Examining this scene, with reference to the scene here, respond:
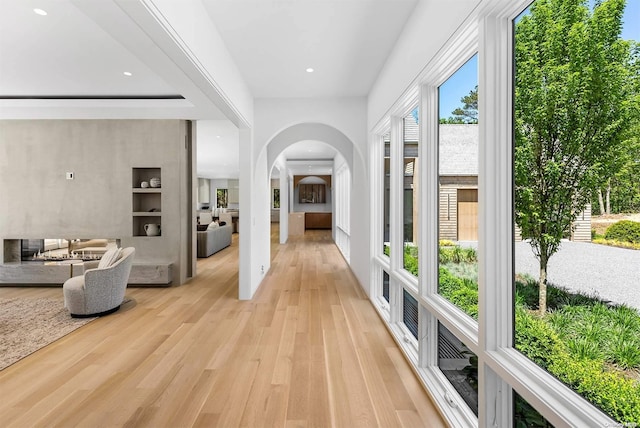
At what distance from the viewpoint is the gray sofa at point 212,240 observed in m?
7.74

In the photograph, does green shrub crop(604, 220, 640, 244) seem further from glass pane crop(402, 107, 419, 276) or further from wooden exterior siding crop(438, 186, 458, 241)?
glass pane crop(402, 107, 419, 276)

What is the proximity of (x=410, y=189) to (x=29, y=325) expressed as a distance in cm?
421

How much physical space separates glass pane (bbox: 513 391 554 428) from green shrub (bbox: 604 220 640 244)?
81cm

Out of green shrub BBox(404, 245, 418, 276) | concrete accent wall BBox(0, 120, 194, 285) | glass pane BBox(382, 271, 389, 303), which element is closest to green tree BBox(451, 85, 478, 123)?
green shrub BBox(404, 245, 418, 276)

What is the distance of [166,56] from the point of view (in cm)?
234

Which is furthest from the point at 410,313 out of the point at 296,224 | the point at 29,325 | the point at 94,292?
the point at 296,224

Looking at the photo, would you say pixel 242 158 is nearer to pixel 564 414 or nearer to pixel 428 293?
pixel 428 293

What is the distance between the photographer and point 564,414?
109 centimetres

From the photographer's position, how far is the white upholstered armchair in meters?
3.69

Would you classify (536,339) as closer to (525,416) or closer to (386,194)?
(525,416)

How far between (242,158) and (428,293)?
302 centimetres

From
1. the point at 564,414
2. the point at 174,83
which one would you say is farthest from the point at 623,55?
the point at 174,83

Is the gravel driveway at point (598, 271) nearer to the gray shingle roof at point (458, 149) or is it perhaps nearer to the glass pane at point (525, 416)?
the glass pane at point (525, 416)

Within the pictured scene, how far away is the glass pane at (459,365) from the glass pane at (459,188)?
26cm
